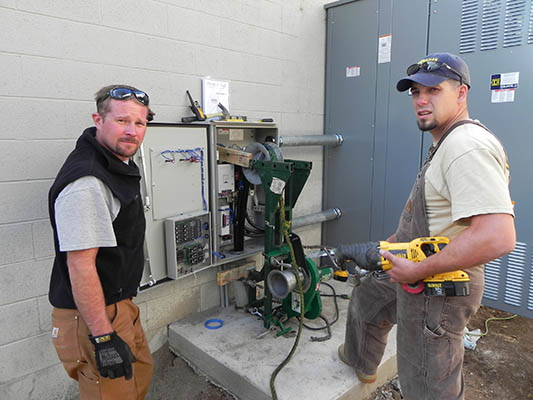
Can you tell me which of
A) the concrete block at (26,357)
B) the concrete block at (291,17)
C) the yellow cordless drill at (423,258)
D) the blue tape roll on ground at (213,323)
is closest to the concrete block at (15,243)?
the concrete block at (26,357)

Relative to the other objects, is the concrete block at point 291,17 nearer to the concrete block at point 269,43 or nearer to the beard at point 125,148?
the concrete block at point 269,43

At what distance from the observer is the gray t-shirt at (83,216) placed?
141 centimetres

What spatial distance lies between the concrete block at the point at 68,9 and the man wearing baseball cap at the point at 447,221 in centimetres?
187

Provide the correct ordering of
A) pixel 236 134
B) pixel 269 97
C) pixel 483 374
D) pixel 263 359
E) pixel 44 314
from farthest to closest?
pixel 269 97 → pixel 236 134 → pixel 483 374 → pixel 263 359 → pixel 44 314

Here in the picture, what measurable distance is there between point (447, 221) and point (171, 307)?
2.15 m

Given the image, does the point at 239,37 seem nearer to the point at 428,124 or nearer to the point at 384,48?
the point at 384,48

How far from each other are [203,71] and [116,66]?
0.70 metres

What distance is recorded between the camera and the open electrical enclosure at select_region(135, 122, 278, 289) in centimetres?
245

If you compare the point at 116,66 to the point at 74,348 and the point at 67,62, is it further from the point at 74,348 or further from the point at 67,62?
the point at 74,348

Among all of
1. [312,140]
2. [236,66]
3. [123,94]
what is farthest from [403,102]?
[123,94]

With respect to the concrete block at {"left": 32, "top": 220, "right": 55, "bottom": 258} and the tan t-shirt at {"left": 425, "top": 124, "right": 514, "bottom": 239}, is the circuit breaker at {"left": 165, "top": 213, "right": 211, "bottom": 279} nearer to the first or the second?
the concrete block at {"left": 32, "top": 220, "right": 55, "bottom": 258}

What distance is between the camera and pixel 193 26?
2824mm

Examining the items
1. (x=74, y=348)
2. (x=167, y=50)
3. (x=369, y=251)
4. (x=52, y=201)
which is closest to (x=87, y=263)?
(x=52, y=201)

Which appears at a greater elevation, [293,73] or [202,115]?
[293,73]
